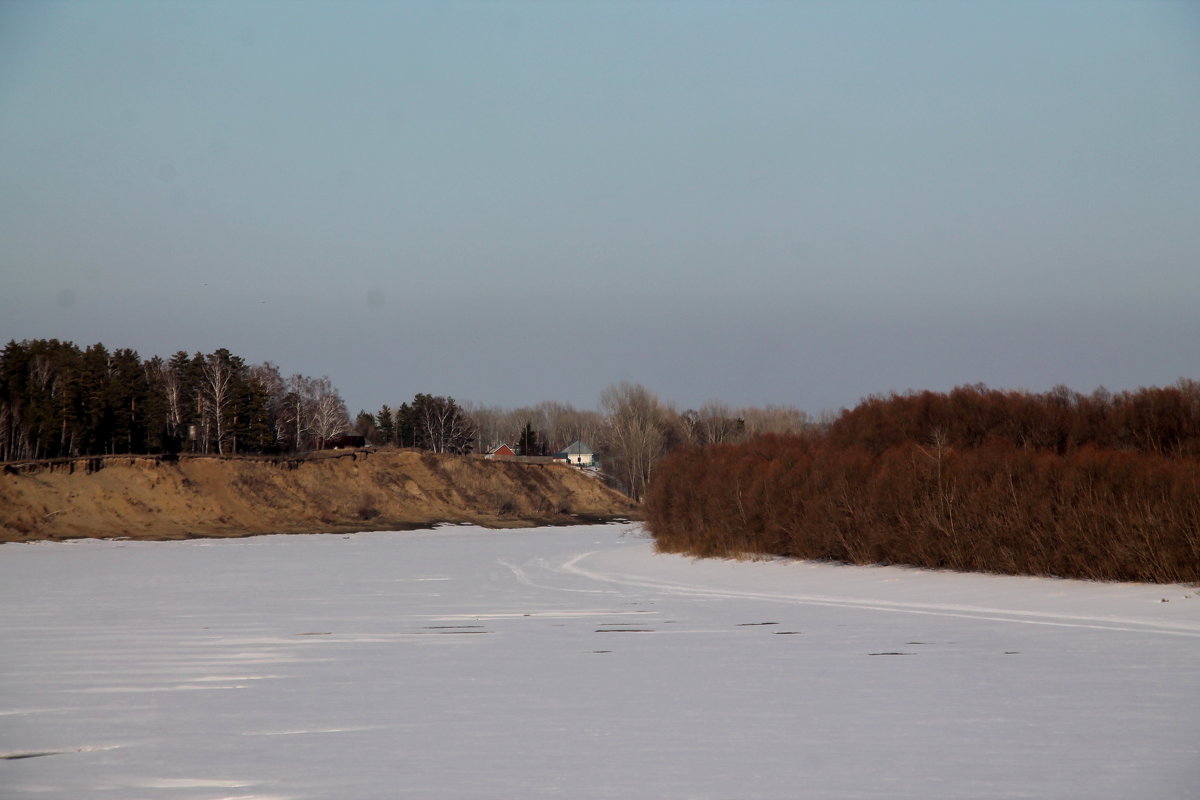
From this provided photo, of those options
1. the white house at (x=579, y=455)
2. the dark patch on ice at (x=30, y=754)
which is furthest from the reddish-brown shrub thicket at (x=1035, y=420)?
the white house at (x=579, y=455)

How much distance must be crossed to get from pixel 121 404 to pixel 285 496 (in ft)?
58.2

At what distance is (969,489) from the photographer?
26516 mm

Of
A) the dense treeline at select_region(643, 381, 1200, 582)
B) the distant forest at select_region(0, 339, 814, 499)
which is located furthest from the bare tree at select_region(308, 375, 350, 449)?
the dense treeline at select_region(643, 381, 1200, 582)

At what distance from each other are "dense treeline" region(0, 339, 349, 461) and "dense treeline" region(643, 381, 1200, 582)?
173 ft

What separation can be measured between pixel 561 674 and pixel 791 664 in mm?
2579

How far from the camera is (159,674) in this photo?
12.5 m

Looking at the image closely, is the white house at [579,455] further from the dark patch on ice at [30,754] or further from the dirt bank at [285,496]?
the dark patch on ice at [30,754]

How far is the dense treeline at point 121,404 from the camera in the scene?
79812 mm

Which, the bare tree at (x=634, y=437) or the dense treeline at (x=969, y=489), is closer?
the dense treeline at (x=969, y=489)

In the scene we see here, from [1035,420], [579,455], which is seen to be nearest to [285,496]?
[1035,420]

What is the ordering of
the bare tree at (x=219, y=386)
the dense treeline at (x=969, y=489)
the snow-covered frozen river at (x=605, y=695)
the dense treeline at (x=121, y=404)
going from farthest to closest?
the bare tree at (x=219, y=386) → the dense treeline at (x=121, y=404) → the dense treeline at (x=969, y=489) → the snow-covered frozen river at (x=605, y=695)

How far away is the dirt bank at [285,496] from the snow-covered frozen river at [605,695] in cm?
3805

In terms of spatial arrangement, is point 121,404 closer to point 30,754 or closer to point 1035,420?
point 1035,420

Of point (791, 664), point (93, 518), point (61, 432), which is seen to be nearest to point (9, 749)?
point (791, 664)
